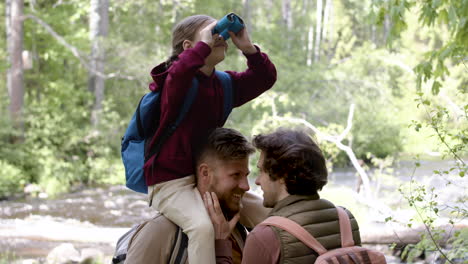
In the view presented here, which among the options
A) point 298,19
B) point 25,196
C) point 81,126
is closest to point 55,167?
point 25,196

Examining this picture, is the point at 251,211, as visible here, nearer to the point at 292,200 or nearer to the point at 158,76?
the point at 292,200

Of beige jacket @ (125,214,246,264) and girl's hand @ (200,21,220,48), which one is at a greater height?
girl's hand @ (200,21,220,48)

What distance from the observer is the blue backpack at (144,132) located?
2273 millimetres

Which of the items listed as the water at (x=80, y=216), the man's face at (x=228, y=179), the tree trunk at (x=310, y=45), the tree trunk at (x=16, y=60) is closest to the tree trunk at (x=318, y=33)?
the tree trunk at (x=310, y=45)

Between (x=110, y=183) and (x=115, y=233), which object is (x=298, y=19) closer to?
(x=110, y=183)

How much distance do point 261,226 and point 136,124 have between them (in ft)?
2.16

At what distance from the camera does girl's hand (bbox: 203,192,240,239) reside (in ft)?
7.43

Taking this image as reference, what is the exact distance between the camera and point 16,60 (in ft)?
47.8

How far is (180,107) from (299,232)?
637 millimetres

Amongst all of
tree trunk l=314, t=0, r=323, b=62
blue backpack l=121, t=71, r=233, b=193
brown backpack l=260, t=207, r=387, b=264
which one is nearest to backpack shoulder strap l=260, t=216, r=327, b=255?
brown backpack l=260, t=207, r=387, b=264

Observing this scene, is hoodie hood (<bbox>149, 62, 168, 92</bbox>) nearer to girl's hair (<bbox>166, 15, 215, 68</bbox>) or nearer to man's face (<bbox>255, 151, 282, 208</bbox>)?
girl's hair (<bbox>166, 15, 215, 68</bbox>)

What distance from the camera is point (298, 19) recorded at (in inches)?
1193

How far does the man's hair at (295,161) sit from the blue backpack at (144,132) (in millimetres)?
354

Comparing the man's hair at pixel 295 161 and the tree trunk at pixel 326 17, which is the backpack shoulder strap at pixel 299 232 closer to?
the man's hair at pixel 295 161
